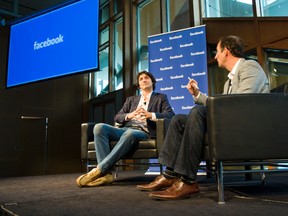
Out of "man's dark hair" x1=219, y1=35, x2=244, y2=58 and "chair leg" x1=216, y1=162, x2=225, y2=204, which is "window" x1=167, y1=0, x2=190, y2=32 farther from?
"chair leg" x1=216, y1=162, x2=225, y2=204

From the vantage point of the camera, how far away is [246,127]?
4.87 feet

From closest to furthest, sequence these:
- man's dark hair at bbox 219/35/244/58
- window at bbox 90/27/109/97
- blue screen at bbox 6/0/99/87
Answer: man's dark hair at bbox 219/35/244/58
blue screen at bbox 6/0/99/87
window at bbox 90/27/109/97

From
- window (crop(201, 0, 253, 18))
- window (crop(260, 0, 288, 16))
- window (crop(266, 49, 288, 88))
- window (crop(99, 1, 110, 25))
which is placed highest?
window (crop(99, 1, 110, 25))

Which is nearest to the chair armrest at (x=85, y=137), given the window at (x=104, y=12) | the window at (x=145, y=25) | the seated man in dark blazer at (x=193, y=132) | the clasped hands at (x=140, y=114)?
the clasped hands at (x=140, y=114)

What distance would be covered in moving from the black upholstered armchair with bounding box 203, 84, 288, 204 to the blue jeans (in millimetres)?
820

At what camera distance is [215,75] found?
163 inches

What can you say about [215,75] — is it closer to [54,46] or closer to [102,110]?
[54,46]

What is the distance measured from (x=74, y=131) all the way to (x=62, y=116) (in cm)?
41

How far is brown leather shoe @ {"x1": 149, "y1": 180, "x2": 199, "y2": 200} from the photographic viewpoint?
1.50 meters

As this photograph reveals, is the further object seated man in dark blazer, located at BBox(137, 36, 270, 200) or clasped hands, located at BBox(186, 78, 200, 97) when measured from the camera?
clasped hands, located at BBox(186, 78, 200, 97)

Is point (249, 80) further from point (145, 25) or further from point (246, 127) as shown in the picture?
point (145, 25)

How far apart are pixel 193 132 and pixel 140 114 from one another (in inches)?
35.5

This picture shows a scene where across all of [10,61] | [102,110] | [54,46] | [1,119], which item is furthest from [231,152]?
[102,110]

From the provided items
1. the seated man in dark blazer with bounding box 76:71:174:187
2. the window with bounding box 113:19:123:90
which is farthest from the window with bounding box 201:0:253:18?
the window with bounding box 113:19:123:90
